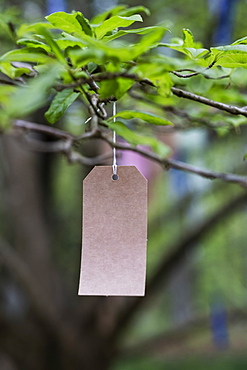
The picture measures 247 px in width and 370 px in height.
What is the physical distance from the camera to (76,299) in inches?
134

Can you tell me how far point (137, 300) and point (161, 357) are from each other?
3929mm

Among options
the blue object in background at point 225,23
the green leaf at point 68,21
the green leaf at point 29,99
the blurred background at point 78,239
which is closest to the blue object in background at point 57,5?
the blurred background at point 78,239

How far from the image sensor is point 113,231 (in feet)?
2.01

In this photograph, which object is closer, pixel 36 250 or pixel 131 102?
pixel 131 102

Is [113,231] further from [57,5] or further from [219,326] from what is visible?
[219,326]

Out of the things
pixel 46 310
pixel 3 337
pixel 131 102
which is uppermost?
pixel 131 102

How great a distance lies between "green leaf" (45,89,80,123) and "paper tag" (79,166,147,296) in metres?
0.12

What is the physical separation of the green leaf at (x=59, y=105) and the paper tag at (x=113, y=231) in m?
0.12

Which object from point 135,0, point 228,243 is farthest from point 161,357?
point 135,0

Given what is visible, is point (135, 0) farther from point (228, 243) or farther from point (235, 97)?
point (228, 243)

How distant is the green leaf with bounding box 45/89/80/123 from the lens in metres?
0.53

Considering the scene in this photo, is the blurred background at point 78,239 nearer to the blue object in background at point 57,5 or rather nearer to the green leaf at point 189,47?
the blue object in background at point 57,5

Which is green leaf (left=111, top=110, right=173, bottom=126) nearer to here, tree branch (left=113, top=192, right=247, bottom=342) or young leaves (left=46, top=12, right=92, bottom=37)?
young leaves (left=46, top=12, right=92, bottom=37)

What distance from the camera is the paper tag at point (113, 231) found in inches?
23.5
